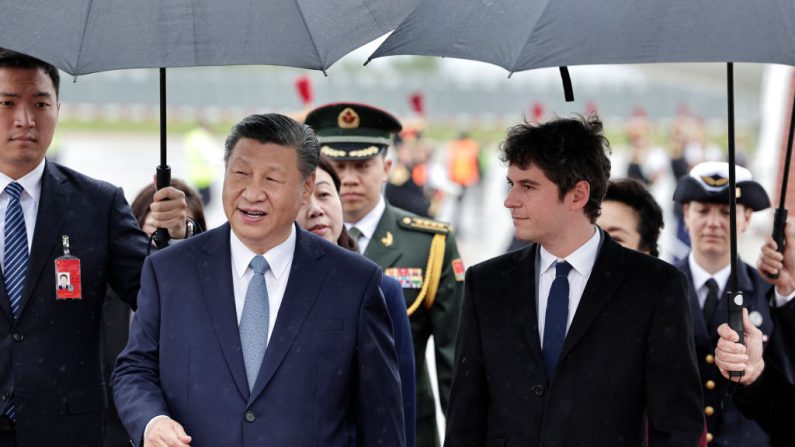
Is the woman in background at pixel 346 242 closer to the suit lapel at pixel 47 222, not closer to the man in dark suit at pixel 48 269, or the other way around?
the man in dark suit at pixel 48 269

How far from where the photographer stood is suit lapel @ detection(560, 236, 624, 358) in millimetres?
3842

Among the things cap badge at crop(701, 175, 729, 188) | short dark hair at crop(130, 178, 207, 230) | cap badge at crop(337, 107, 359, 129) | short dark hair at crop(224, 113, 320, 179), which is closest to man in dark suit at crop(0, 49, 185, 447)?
short dark hair at crop(224, 113, 320, 179)

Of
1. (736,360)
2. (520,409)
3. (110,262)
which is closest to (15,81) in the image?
(110,262)

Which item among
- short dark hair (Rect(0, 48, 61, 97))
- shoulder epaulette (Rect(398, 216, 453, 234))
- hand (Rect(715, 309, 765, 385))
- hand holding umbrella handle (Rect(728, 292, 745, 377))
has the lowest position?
hand (Rect(715, 309, 765, 385))

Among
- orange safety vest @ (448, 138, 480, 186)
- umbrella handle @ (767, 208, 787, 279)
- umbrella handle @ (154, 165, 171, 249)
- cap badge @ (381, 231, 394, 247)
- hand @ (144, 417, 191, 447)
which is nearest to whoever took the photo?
hand @ (144, 417, 191, 447)

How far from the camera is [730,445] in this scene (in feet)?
16.5

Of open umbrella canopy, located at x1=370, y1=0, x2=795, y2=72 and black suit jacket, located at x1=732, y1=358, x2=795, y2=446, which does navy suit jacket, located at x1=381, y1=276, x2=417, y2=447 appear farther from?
black suit jacket, located at x1=732, y1=358, x2=795, y2=446

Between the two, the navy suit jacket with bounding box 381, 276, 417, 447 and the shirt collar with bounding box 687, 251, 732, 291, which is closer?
the navy suit jacket with bounding box 381, 276, 417, 447

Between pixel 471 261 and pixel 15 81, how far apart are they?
44.1ft

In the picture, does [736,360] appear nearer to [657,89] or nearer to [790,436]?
[790,436]

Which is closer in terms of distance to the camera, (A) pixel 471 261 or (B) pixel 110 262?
(B) pixel 110 262

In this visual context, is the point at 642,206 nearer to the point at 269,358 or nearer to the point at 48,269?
the point at 269,358

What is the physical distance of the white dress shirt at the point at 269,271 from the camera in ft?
12.3

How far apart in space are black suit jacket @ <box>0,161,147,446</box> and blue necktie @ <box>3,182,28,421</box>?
0.04 m
